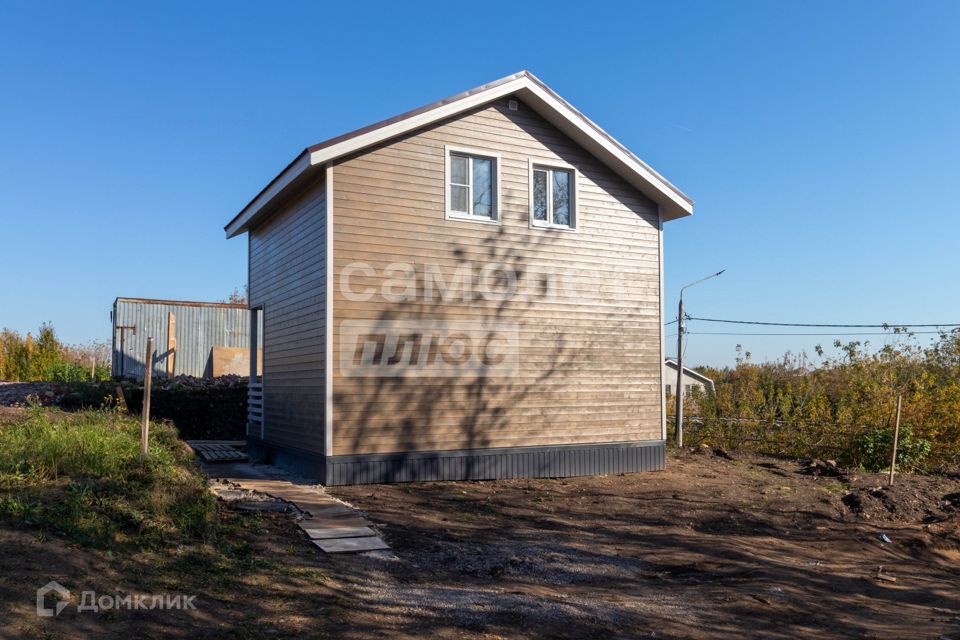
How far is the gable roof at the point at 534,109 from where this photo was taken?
11791 mm

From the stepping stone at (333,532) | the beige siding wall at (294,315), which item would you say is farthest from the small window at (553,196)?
the stepping stone at (333,532)

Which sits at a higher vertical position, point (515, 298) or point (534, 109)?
point (534, 109)

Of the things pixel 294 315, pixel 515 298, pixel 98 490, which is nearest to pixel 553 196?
pixel 515 298

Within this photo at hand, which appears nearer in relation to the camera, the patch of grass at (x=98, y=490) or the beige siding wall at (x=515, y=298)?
the patch of grass at (x=98, y=490)

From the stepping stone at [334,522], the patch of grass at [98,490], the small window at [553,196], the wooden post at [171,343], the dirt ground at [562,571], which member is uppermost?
the small window at [553,196]

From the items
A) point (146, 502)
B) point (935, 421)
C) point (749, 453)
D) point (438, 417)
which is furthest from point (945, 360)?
point (146, 502)

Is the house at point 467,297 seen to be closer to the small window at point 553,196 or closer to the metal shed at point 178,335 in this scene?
the small window at point 553,196

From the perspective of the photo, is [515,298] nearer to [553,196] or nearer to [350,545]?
[553,196]

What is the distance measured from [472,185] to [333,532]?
6777 mm

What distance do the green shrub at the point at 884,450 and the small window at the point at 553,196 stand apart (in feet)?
27.4

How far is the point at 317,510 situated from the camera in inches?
384

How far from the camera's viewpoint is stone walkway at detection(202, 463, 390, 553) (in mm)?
8414

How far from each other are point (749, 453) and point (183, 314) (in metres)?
19.8

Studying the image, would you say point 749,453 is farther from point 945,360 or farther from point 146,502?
point 146,502
